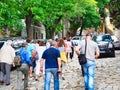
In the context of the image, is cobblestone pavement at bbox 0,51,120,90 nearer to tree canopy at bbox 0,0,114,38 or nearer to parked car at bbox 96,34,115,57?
tree canopy at bbox 0,0,114,38

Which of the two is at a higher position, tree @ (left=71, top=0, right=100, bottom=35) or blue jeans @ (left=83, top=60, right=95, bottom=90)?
tree @ (left=71, top=0, right=100, bottom=35)

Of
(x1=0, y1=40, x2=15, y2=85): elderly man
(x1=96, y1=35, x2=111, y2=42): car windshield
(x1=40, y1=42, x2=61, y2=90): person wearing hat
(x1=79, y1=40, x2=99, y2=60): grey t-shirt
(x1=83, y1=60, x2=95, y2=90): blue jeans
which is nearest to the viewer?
(x1=40, y1=42, x2=61, y2=90): person wearing hat

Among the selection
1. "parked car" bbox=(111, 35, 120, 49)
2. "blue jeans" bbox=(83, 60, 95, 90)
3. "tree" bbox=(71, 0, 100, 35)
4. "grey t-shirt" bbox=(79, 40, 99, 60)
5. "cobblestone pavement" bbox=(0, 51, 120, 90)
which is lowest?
"cobblestone pavement" bbox=(0, 51, 120, 90)

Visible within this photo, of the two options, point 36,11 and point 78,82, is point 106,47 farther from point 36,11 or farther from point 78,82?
point 78,82

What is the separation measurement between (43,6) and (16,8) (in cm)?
262

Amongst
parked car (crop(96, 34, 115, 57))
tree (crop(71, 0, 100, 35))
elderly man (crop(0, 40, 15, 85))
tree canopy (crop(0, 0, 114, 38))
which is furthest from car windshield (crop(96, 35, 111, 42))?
tree (crop(71, 0, 100, 35))

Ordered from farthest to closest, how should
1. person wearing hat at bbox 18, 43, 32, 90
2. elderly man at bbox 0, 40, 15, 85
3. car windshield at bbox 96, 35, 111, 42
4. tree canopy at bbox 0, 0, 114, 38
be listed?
car windshield at bbox 96, 35, 111, 42
tree canopy at bbox 0, 0, 114, 38
elderly man at bbox 0, 40, 15, 85
person wearing hat at bbox 18, 43, 32, 90

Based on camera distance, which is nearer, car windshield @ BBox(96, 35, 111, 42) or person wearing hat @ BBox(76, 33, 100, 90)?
person wearing hat @ BBox(76, 33, 100, 90)

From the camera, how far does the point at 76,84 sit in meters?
15.2

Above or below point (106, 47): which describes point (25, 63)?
below

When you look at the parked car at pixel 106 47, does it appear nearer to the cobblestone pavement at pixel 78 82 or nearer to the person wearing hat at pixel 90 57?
the cobblestone pavement at pixel 78 82

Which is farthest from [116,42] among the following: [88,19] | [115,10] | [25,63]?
[25,63]

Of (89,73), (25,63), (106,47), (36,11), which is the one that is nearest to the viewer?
(89,73)

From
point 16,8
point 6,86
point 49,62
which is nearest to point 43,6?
point 16,8
